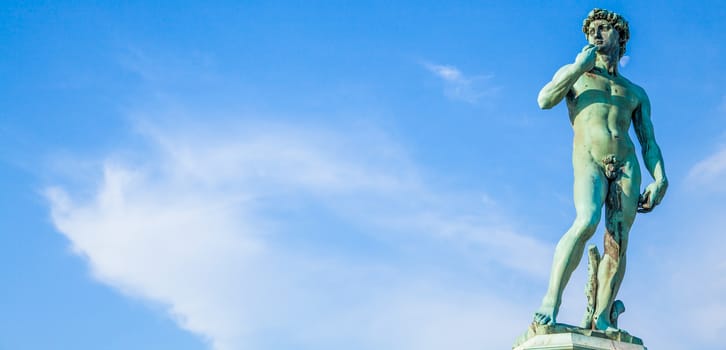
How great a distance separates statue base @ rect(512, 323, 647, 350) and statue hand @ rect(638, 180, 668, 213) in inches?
60.4

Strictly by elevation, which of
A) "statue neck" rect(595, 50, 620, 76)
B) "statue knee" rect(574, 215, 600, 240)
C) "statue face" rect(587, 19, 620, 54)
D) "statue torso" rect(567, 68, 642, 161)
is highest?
"statue face" rect(587, 19, 620, 54)

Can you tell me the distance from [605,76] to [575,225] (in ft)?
6.28

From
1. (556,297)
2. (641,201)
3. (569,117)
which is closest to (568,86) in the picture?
(569,117)

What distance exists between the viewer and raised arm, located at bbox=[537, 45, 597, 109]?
1162cm

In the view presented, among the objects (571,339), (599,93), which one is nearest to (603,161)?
(599,93)

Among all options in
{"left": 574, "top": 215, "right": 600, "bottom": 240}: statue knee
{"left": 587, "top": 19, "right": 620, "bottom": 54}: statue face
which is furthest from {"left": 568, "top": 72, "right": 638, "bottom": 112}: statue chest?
{"left": 574, "top": 215, "right": 600, "bottom": 240}: statue knee

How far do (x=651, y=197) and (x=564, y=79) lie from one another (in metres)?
1.62

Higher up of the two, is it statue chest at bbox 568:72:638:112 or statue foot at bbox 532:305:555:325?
statue chest at bbox 568:72:638:112

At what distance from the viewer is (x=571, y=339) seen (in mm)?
10641

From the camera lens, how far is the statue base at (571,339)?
1062 cm

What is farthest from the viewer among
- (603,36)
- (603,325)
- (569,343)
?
(603,36)

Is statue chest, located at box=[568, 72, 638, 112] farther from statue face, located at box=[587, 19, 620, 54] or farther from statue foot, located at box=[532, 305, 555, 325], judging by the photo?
statue foot, located at box=[532, 305, 555, 325]

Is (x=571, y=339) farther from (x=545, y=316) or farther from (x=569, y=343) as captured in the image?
(x=545, y=316)

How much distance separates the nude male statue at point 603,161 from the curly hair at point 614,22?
15 mm
